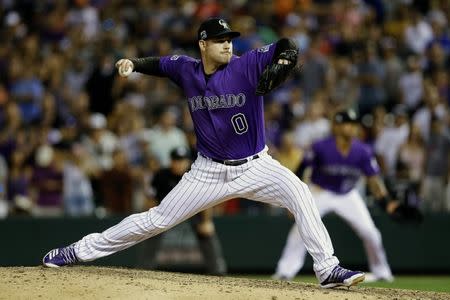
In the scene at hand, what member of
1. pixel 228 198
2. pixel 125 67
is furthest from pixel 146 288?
pixel 125 67

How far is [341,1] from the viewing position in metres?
18.2

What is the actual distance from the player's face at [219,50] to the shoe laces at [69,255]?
2006 millimetres

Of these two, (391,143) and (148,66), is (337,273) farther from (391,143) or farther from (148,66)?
(391,143)

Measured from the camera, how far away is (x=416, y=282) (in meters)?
13.0

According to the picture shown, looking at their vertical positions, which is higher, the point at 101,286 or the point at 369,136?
the point at 369,136

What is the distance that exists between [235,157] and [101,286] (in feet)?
4.87

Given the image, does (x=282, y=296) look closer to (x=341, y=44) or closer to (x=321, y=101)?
(x=321, y=101)

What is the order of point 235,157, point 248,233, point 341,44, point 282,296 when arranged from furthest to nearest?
point 341,44, point 248,233, point 235,157, point 282,296

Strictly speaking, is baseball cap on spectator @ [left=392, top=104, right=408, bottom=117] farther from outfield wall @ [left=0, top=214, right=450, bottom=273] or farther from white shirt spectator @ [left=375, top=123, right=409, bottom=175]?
outfield wall @ [left=0, top=214, right=450, bottom=273]

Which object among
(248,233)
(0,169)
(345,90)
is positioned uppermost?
(345,90)

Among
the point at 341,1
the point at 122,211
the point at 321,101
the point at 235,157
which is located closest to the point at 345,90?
the point at 321,101

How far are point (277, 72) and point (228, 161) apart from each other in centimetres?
98

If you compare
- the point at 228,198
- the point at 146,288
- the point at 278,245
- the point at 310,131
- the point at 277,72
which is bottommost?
the point at 278,245

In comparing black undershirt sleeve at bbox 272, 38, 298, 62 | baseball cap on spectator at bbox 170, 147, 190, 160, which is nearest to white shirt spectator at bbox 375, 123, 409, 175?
baseball cap on spectator at bbox 170, 147, 190, 160
